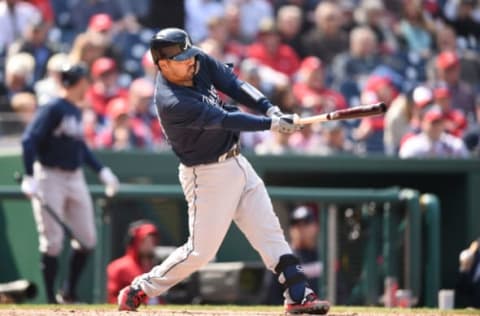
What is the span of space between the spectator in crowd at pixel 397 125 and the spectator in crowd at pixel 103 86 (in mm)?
2576

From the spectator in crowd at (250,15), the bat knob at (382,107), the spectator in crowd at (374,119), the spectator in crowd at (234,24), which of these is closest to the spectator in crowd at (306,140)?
the spectator in crowd at (374,119)

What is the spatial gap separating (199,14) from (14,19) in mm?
2255

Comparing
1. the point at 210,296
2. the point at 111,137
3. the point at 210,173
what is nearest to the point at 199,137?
the point at 210,173

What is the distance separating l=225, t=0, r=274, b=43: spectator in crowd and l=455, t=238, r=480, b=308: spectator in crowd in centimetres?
479

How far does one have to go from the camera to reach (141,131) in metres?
10.9

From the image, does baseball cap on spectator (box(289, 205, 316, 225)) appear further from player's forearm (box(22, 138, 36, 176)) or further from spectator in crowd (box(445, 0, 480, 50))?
spectator in crowd (box(445, 0, 480, 50))

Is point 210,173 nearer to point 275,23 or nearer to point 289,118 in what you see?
point 289,118

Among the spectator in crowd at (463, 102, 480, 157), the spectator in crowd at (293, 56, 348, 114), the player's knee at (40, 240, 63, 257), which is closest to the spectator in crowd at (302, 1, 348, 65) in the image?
the spectator in crowd at (293, 56, 348, 114)

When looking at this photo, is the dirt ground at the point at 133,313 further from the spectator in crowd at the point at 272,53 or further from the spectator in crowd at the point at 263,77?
the spectator in crowd at the point at 272,53

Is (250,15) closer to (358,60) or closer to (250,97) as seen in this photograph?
(358,60)

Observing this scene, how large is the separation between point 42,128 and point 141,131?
2.25m

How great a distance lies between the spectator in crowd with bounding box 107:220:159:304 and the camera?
9.24 metres

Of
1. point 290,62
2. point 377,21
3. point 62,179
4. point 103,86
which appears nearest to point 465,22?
point 377,21

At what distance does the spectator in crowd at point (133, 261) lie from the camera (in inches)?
364
